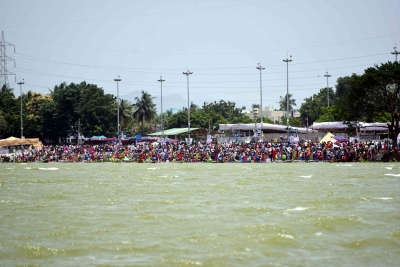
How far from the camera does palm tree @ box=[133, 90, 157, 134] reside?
112075mm

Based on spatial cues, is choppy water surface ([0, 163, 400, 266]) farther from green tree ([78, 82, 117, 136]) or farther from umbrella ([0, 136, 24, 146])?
green tree ([78, 82, 117, 136])

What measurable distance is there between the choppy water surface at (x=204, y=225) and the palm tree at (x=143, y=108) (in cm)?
8462

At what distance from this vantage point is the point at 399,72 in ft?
168

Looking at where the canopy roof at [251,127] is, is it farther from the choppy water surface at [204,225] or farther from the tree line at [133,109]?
the choppy water surface at [204,225]

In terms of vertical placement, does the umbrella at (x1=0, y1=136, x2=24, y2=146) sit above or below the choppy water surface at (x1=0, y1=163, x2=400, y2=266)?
above

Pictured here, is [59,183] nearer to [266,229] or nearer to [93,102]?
[266,229]

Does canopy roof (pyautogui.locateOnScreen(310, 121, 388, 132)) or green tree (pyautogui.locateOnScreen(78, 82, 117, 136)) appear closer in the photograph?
canopy roof (pyautogui.locateOnScreen(310, 121, 388, 132))

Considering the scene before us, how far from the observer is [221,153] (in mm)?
53438

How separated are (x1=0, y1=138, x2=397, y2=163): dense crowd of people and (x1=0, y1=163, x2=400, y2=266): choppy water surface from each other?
21.9 metres

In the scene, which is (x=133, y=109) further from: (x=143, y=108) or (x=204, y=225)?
(x=204, y=225)

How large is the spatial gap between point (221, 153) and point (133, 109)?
6291 centimetres

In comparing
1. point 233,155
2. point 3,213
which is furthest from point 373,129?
point 3,213

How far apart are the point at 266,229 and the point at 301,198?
21.9 feet

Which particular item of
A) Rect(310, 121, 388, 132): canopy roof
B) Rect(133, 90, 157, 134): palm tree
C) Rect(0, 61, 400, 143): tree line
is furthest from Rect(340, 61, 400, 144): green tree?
Rect(133, 90, 157, 134): palm tree
